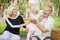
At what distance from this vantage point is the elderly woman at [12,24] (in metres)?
2.30

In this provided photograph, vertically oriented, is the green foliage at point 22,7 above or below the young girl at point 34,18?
above

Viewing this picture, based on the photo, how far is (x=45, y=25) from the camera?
7.58 ft

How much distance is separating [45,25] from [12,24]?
1.24 feet

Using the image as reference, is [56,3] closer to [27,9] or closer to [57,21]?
[57,21]

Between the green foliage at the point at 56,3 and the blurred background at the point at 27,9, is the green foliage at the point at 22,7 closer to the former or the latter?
the blurred background at the point at 27,9

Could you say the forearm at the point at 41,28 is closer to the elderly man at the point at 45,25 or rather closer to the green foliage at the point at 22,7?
the elderly man at the point at 45,25

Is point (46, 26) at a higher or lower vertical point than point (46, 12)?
lower

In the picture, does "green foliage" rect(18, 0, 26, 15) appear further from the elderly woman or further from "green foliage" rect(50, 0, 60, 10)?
"green foliage" rect(50, 0, 60, 10)

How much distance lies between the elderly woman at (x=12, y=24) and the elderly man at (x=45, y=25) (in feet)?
0.56

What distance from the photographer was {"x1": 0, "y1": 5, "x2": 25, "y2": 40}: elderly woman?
7.55ft

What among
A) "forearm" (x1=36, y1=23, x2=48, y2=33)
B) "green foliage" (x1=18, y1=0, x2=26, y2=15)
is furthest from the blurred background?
"forearm" (x1=36, y1=23, x2=48, y2=33)

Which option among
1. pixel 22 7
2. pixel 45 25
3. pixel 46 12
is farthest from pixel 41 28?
pixel 22 7

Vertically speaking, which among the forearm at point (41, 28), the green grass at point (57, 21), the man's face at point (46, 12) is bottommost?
the forearm at point (41, 28)

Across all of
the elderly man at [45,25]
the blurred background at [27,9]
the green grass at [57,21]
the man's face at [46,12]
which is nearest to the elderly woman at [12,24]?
the blurred background at [27,9]
